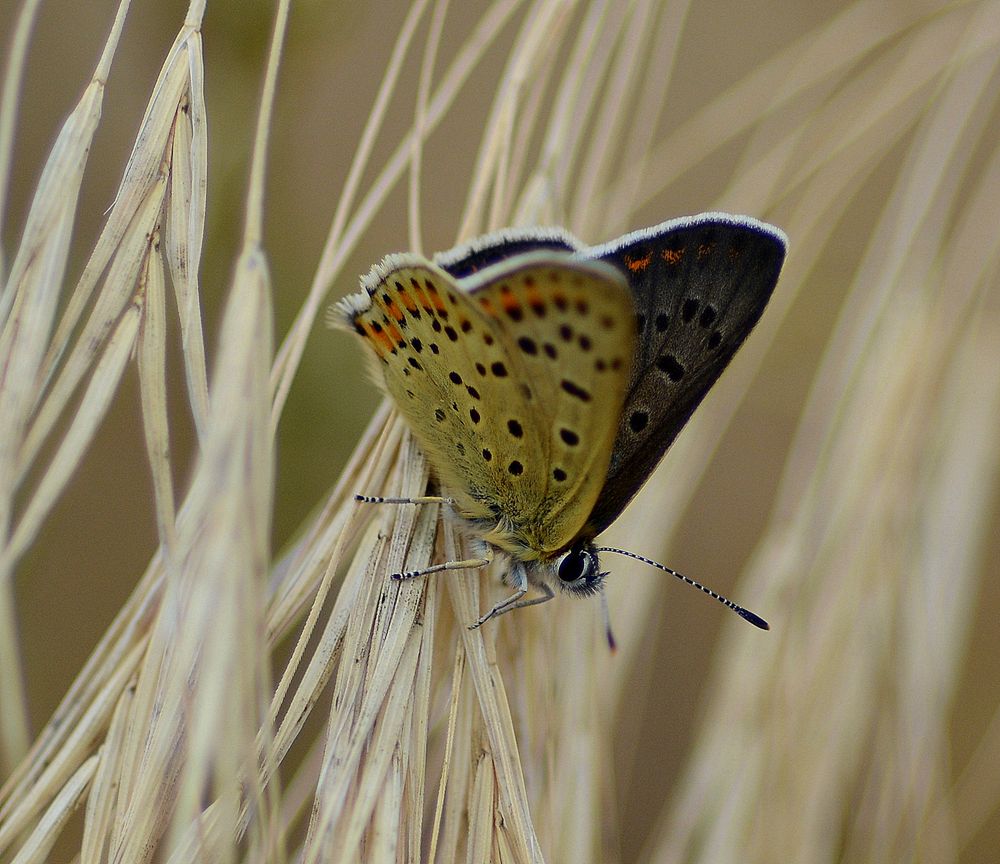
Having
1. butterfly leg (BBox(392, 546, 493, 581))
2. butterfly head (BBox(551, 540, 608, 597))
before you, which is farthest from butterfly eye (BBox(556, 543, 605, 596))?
butterfly leg (BBox(392, 546, 493, 581))

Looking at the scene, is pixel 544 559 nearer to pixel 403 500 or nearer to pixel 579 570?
pixel 579 570

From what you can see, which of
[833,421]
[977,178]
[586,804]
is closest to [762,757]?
[586,804]

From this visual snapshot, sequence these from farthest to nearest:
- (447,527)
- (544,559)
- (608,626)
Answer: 1. (608,626)
2. (544,559)
3. (447,527)

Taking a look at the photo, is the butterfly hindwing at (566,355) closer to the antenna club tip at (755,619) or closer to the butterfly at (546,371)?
the butterfly at (546,371)

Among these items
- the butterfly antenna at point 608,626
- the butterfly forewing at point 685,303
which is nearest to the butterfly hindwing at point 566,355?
the butterfly forewing at point 685,303

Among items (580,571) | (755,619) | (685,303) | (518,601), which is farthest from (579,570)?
(685,303)

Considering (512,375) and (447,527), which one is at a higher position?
(512,375)

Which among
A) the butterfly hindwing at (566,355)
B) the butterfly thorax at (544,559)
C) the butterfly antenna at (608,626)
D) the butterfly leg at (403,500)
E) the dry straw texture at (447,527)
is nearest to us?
the dry straw texture at (447,527)

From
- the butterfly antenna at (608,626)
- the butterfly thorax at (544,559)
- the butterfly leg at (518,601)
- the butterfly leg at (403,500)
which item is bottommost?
the butterfly antenna at (608,626)
